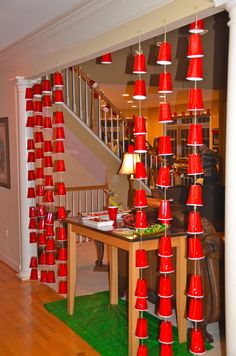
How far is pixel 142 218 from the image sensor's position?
11.0ft

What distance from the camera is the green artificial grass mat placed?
12.0 ft

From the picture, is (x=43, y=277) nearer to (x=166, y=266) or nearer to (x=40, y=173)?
(x=40, y=173)

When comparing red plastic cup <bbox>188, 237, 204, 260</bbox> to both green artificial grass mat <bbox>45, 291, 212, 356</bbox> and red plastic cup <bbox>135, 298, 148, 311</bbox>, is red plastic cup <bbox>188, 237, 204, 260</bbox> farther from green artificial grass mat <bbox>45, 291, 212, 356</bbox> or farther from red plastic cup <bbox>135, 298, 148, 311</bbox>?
green artificial grass mat <bbox>45, 291, 212, 356</bbox>

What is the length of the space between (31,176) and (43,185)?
20 cm

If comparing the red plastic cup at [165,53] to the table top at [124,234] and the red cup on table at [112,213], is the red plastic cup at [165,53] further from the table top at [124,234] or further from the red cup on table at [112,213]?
the red cup on table at [112,213]

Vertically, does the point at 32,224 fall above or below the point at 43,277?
above

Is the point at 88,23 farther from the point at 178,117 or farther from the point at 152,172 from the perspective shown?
the point at 178,117

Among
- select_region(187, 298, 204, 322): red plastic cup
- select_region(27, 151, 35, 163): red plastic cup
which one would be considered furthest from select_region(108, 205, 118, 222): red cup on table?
select_region(27, 151, 35, 163): red plastic cup

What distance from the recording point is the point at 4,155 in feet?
20.2

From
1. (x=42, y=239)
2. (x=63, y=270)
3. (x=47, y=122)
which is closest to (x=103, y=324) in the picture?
(x=63, y=270)

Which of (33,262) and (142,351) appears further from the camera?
(33,262)

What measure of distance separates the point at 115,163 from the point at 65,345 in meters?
4.18

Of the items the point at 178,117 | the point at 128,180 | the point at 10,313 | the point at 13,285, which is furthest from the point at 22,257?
the point at 178,117

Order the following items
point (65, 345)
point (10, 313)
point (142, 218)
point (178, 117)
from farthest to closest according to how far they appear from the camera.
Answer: point (178, 117), point (10, 313), point (65, 345), point (142, 218)
